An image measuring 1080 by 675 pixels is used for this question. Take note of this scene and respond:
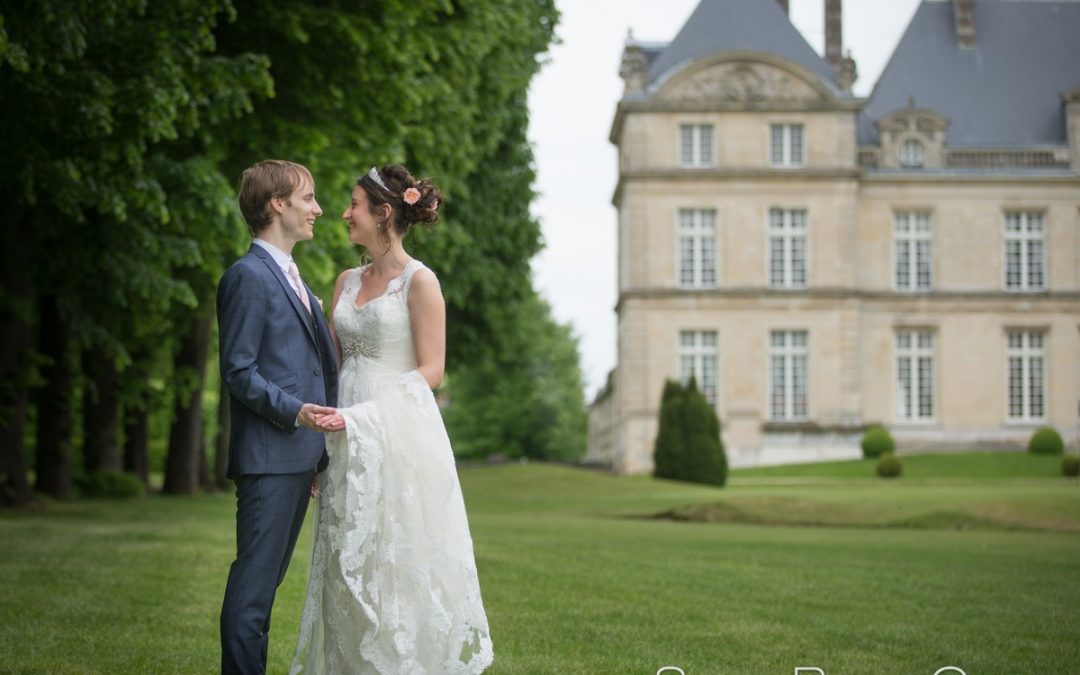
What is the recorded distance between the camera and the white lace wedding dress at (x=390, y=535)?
5.96 metres

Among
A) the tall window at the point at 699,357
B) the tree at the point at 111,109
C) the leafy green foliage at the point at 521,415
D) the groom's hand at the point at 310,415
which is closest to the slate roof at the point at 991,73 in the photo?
the tall window at the point at 699,357

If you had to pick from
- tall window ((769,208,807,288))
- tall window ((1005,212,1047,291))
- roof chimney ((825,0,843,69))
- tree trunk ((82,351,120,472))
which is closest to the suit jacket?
tree trunk ((82,351,120,472))

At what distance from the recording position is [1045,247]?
5097 centimetres

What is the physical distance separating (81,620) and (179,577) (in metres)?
2.70

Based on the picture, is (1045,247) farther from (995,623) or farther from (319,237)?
(995,623)

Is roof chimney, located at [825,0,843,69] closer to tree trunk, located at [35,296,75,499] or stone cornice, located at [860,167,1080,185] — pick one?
stone cornice, located at [860,167,1080,185]

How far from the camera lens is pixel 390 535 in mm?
6027

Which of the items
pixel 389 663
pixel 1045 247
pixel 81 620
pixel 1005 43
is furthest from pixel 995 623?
pixel 1005 43

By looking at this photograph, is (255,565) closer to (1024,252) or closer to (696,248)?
(696,248)

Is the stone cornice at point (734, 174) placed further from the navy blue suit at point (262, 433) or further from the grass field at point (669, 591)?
the navy blue suit at point (262, 433)

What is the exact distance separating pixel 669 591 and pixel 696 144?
1529 inches

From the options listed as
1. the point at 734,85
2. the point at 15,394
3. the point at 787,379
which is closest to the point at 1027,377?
the point at 787,379

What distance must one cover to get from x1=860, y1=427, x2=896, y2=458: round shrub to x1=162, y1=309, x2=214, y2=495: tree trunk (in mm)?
22652

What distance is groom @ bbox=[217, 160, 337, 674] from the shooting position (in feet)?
18.8
